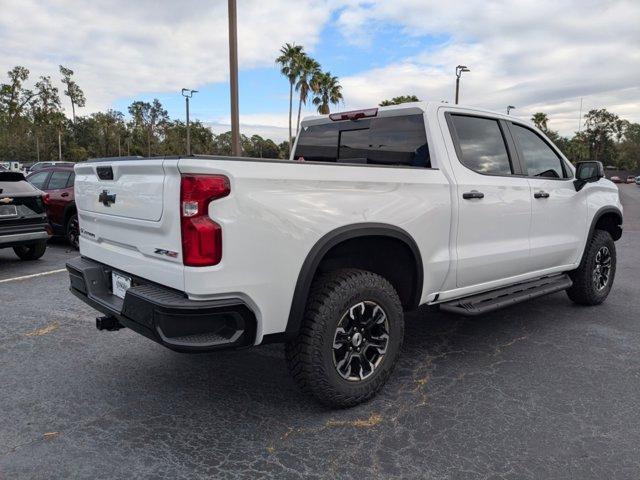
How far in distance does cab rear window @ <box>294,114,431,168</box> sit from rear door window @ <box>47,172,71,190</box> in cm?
641

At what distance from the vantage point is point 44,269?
7484mm

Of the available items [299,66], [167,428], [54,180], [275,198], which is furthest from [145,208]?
[299,66]

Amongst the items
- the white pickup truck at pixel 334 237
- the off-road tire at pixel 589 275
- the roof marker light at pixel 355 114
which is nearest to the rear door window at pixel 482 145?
the white pickup truck at pixel 334 237

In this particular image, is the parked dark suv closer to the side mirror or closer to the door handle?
the door handle

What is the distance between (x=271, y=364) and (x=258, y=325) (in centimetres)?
127

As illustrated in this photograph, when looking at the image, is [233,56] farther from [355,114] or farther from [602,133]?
[602,133]

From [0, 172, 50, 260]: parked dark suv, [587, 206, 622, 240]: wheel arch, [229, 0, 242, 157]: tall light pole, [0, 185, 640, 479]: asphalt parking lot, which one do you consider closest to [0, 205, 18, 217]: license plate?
[0, 172, 50, 260]: parked dark suv

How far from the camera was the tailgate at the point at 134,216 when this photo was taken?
2.60 meters

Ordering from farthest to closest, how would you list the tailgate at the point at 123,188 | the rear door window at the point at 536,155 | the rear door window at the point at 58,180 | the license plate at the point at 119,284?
the rear door window at the point at 58,180
the rear door window at the point at 536,155
the license plate at the point at 119,284
the tailgate at the point at 123,188

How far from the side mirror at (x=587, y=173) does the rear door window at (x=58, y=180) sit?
8.48 m

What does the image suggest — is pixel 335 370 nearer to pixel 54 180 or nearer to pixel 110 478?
pixel 110 478

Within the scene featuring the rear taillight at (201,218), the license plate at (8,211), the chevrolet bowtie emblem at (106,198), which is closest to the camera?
the rear taillight at (201,218)

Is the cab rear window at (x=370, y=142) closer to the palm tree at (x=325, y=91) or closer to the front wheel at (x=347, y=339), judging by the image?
the front wheel at (x=347, y=339)

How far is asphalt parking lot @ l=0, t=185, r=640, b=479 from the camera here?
2.56 meters
